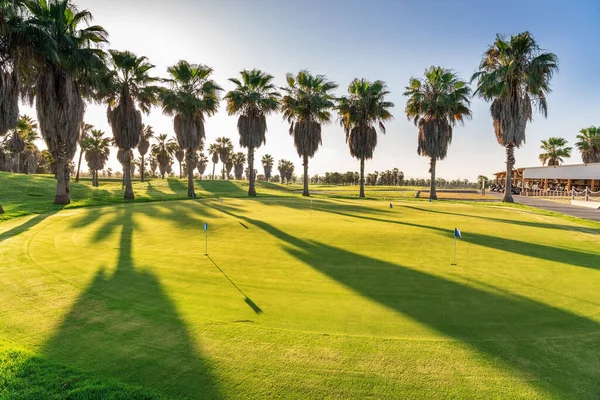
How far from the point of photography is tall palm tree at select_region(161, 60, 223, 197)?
33438 mm

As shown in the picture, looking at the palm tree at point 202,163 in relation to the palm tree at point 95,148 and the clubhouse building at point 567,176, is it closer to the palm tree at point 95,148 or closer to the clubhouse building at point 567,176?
the palm tree at point 95,148

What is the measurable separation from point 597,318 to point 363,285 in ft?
13.0

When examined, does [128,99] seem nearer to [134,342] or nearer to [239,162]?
[134,342]

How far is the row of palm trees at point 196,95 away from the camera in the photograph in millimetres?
19656

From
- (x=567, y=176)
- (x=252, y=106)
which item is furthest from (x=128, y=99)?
(x=567, y=176)

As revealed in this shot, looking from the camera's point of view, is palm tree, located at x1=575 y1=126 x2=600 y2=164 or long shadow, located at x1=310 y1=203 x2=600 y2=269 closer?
long shadow, located at x1=310 y1=203 x2=600 y2=269

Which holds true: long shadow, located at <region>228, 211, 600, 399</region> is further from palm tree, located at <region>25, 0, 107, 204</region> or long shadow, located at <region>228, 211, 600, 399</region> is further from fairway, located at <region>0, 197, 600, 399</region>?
palm tree, located at <region>25, 0, 107, 204</region>

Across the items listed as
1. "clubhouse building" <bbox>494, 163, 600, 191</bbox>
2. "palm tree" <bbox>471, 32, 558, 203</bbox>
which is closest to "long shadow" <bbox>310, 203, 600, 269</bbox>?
"palm tree" <bbox>471, 32, 558, 203</bbox>

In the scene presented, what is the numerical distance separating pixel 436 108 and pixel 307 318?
3803 centimetres

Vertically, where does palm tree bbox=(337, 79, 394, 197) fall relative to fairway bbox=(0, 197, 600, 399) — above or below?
above

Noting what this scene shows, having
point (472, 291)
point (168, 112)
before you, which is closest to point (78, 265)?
point (472, 291)

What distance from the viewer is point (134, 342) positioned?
165 inches

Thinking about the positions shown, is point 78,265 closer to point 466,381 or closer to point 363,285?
point 363,285

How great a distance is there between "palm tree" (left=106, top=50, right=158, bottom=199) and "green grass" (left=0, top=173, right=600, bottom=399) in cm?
2219
